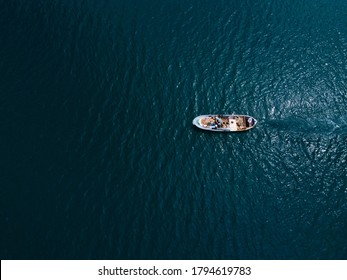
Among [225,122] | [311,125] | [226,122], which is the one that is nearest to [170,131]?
[225,122]

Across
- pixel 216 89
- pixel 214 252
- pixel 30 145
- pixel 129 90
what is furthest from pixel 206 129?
pixel 30 145

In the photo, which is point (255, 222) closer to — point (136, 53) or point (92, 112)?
point (92, 112)

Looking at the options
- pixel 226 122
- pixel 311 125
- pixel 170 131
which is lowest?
pixel 170 131

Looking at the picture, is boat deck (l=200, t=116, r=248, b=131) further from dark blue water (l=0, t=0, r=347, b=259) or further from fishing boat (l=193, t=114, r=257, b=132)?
dark blue water (l=0, t=0, r=347, b=259)

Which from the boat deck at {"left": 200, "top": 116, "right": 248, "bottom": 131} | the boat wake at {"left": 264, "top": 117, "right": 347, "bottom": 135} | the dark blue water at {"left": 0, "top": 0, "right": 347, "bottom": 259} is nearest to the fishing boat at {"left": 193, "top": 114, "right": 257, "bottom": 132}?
the boat deck at {"left": 200, "top": 116, "right": 248, "bottom": 131}

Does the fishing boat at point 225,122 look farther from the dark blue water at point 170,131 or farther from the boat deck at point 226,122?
the dark blue water at point 170,131

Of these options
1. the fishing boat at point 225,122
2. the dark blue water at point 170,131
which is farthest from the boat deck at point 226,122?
the dark blue water at point 170,131

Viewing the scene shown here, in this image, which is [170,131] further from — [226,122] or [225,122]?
[226,122]
